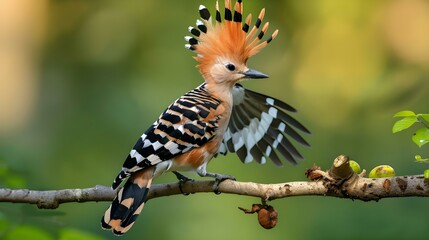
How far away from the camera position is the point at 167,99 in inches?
311

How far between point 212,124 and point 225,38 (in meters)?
0.43

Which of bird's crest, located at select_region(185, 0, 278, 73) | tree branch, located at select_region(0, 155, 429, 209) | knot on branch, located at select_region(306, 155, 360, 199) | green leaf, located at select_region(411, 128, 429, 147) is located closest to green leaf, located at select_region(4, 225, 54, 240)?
tree branch, located at select_region(0, 155, 429, 209)

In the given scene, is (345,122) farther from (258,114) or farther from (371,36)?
(258,114)

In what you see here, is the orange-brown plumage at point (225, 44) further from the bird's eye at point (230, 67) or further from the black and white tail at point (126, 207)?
the black and white tail at point (126, 207)

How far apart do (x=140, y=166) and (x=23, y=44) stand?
5.21 meters

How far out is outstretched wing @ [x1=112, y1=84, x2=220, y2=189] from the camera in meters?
3.24

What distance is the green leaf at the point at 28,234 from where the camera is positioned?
2.22 metres

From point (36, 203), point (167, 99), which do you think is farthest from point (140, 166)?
point (167, 99)

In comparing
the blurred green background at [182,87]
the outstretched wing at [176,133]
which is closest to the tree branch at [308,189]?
the outstretched wing at [176,133]

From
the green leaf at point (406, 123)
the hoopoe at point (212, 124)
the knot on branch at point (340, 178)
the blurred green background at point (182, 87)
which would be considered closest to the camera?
the green leaf at point (406, 123)

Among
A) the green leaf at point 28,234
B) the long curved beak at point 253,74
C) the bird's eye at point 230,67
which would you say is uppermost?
the long curved beak at point 253,74

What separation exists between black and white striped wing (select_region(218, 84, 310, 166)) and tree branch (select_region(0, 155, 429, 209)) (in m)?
0.92

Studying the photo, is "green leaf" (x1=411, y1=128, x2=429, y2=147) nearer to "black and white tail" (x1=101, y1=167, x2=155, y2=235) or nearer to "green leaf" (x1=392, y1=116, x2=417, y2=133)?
"green leaf" (x1=392, y1=116, x2=417, y2=133)

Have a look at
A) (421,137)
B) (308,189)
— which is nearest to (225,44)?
(308,189)
